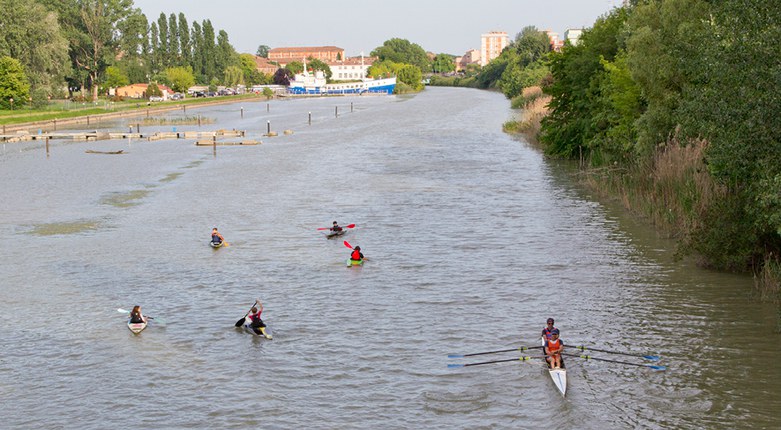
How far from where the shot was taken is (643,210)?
1662 inches

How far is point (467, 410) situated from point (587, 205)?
A: 95.3 feet

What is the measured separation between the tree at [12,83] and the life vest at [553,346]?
380ft

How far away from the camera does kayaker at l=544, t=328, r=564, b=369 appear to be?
22531 mm

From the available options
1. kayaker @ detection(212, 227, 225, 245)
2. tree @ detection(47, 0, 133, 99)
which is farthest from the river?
tree @ detection(47, 0, 133, 99)

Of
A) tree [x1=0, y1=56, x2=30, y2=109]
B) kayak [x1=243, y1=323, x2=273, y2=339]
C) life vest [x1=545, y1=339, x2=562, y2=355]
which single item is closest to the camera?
life vest [x1=545, y1=339, x2=562, y2=355]

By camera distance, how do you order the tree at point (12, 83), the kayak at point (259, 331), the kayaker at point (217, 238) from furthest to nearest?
the tree at point (12, 83) < the kayaker at point (217, 238) < the kayak at point (259, 331)

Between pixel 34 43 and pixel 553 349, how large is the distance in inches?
4969

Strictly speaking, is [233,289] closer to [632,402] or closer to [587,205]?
[632,402]

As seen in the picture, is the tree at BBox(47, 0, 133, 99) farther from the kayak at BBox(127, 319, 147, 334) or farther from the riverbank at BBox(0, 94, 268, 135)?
the kayak at BBox(127, 319, 147, 334)

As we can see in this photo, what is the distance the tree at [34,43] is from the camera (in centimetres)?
12644

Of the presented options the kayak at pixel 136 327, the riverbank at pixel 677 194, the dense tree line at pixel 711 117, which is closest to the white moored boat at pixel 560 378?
the dense tree line at pixel 711 117

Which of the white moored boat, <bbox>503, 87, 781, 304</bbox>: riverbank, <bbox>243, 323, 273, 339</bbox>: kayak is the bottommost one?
the white moored boat

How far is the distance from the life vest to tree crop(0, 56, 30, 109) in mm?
115967

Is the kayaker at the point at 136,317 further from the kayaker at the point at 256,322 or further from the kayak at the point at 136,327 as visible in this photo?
the kayaker at the point at 256,322
